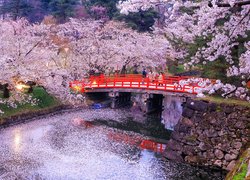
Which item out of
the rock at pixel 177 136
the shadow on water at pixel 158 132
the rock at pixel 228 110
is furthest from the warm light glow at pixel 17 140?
the rock at pixel 228 110

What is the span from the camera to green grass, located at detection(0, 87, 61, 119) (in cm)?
2595

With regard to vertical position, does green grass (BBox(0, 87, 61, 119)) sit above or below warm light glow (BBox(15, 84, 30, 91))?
below

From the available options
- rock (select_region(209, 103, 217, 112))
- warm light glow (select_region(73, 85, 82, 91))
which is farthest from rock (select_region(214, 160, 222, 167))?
warm light glow (select_region(73, 85, 82, 91))

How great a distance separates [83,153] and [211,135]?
7333 mm

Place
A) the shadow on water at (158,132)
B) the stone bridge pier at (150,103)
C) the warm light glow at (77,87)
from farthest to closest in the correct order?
the stone bridge pier at (150,103), the warm light glow at (77,87), the shadow on water at (158,132)

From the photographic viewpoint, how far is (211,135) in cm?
2050

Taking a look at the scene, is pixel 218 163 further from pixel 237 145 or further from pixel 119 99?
pixel 119 99

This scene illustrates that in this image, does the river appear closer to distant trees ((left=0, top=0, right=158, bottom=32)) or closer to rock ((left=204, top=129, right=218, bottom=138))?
rock ((left=204, top=129, right=218, bottom=138))

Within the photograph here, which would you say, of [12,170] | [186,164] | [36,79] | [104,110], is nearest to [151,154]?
[186,164]

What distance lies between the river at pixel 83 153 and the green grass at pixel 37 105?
1.12 metres

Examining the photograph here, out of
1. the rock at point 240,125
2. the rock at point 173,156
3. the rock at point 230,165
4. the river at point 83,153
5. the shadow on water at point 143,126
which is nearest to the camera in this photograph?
the river at point 83,153

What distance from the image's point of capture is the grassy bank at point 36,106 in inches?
1017

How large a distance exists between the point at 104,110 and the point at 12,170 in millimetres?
17085

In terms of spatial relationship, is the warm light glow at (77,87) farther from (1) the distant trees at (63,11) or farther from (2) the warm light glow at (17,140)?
(1) the distant trees at (63,11)
